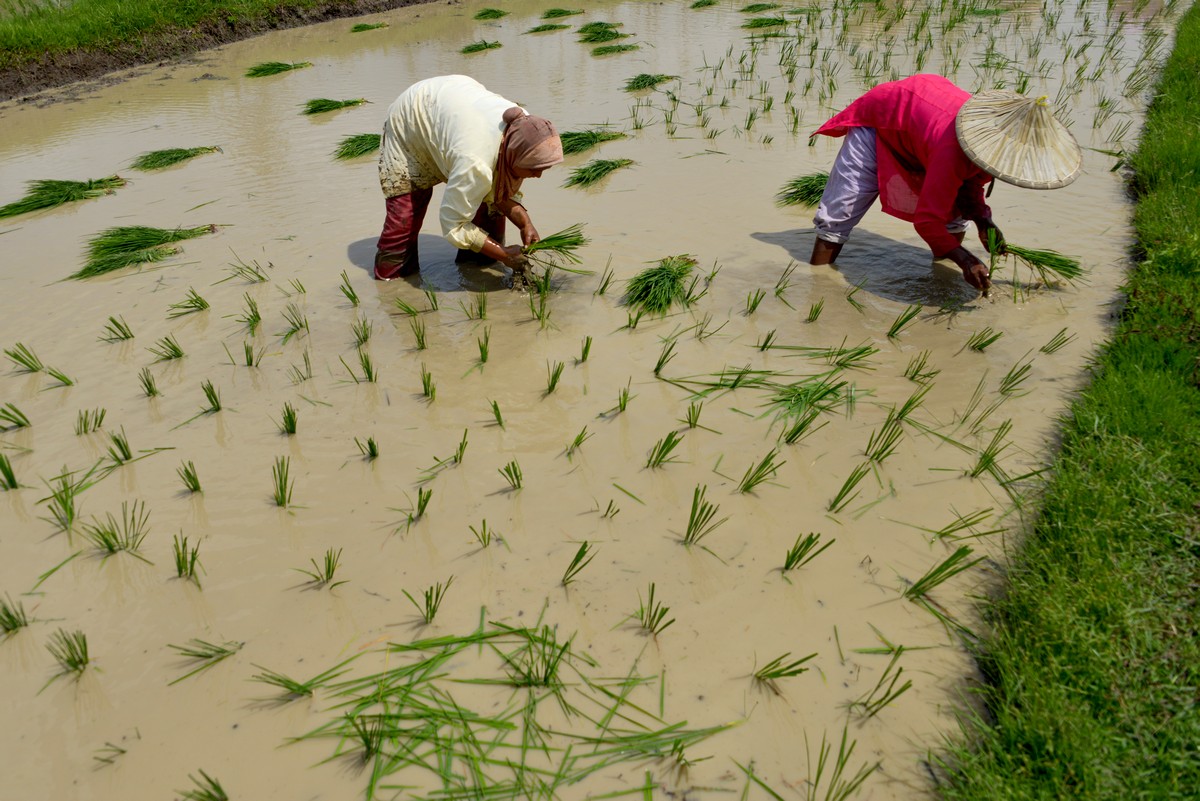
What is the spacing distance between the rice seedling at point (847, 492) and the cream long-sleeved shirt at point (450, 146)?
6.50 ft

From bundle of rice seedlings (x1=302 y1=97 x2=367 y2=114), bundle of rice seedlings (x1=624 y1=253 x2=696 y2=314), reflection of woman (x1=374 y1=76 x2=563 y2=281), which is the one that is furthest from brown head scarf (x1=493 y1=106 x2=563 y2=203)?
bundle of rice seedlings (x1=302 y1=97 x2=367 y2=114)

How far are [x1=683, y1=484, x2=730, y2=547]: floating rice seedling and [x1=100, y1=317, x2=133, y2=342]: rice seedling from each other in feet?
9.12

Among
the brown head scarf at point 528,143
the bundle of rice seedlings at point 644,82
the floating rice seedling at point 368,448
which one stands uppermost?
the brown head scarf at point 528,143

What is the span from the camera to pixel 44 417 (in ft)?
9.67

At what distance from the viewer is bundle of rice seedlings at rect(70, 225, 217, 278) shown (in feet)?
13.4

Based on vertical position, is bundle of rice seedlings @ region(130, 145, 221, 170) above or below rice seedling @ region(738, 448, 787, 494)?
above

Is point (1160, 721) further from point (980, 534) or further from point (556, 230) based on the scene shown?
point (556, 230)

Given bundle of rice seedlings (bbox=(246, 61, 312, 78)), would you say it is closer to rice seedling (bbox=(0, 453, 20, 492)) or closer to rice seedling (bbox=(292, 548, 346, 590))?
rice seedling (bbox=(0, 453, 20, 492))

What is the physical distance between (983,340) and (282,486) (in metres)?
2.74

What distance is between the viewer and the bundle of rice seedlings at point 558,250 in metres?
3.83

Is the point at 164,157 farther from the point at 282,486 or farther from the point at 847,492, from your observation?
the point at 847,492

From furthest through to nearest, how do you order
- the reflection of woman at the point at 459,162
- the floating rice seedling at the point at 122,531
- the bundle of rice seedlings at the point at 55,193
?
the bundle of rice seedlings at the point at 55,193 < the reflection of woman at the point at 459,162 < the floating rice seedling at the point at 122,531

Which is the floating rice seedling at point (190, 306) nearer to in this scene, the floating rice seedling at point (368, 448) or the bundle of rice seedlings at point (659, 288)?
the floating rice seedling at point (368, 448)

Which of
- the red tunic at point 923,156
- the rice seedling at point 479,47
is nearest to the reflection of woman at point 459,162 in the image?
the red tunic at point 923,156
